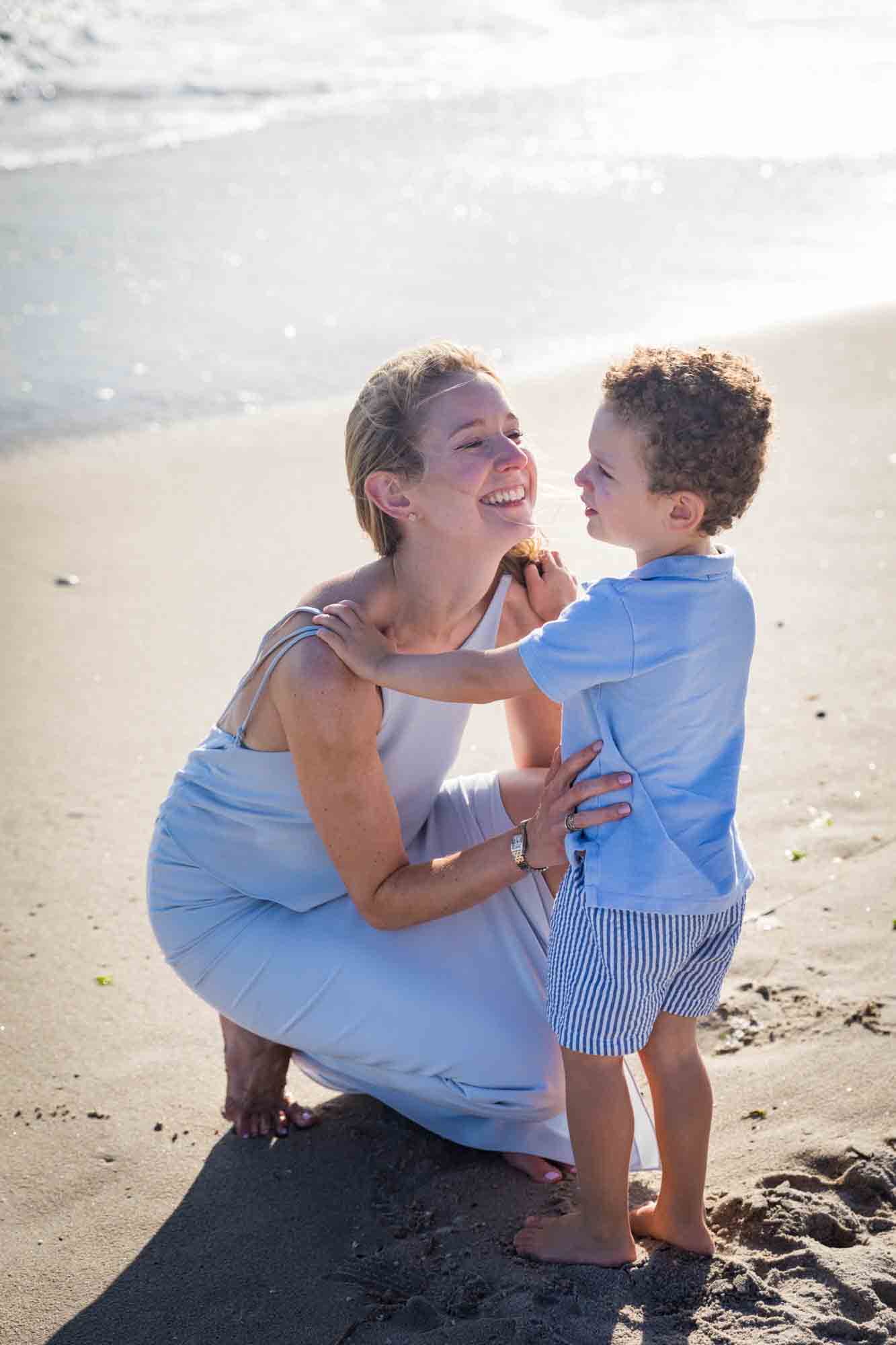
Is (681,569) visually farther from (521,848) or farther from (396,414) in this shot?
(396,414)

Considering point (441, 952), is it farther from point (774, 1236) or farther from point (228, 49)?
point (228, 49)

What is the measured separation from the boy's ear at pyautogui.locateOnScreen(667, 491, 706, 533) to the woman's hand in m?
0.44

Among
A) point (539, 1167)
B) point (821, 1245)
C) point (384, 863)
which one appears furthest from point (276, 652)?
point (821, 1245)

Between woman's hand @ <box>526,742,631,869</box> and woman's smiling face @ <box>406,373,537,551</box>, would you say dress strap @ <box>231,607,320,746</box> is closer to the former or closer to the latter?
woman's smiling face @ <box>406,373,537,551</box>

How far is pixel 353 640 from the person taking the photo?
122 inches

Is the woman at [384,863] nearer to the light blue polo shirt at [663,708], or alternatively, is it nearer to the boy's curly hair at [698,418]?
the light blue polo shirt at [663,708]

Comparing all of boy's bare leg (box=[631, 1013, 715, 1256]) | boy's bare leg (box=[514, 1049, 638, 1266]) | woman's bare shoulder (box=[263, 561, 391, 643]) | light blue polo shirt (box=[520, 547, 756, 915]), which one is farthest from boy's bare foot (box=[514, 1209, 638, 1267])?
woman's bare shoulder (box=[263, 561, 391, 643])

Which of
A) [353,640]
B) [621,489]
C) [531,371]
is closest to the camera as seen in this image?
[621,489]

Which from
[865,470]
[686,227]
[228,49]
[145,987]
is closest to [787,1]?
[228,49]

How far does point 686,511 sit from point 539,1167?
149cm

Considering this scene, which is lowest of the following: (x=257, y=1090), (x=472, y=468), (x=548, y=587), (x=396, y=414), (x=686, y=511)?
(x=257, y=1090)

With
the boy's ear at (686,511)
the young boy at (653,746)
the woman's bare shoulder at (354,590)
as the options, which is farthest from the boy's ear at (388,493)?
the boy's ear at (686,511)

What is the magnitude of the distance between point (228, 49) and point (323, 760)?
19.4 m

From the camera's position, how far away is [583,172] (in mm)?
13219
